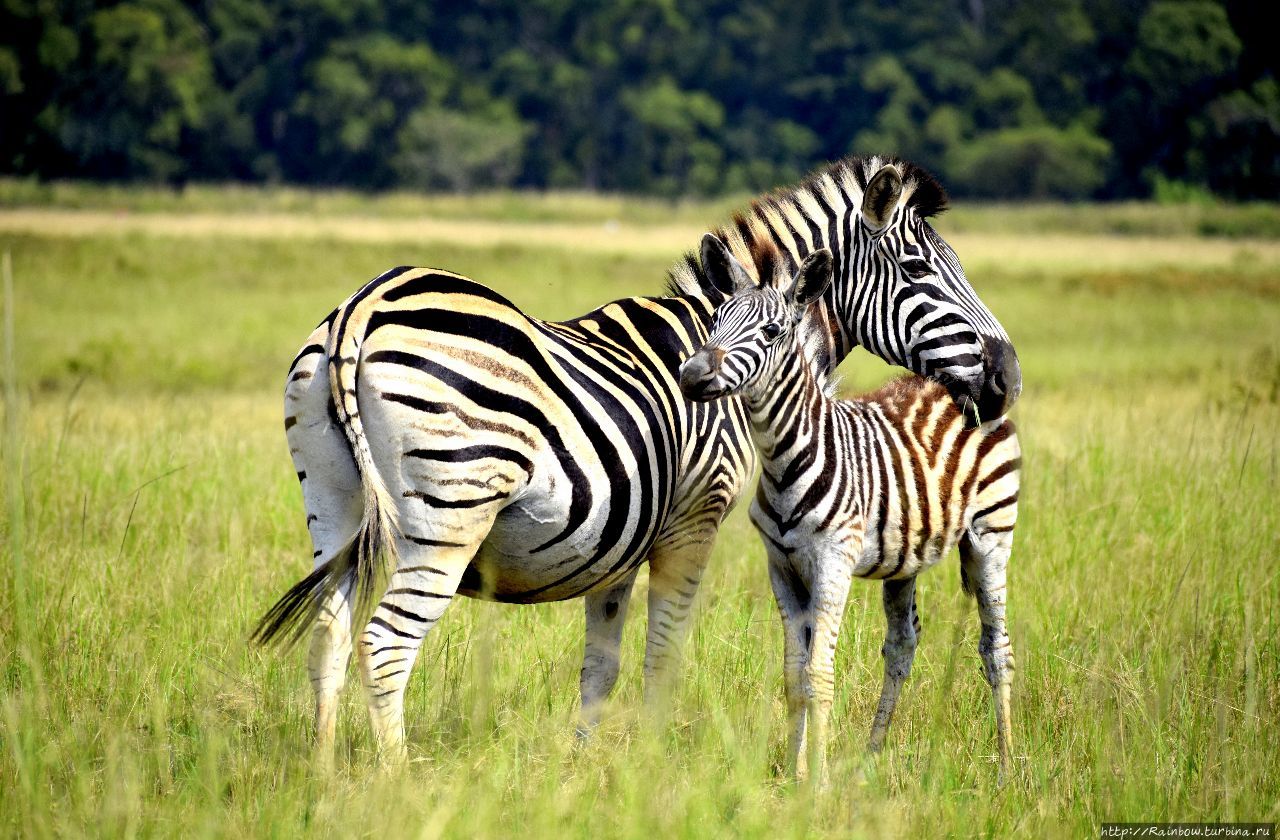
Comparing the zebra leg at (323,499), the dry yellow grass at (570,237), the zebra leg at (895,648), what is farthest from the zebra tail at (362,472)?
the dry yellow grass at (570,237)

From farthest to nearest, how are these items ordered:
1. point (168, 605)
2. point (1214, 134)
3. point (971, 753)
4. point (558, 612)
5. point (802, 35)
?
1. point (802, 35)
2. point (1214, 134)
3. point (558, 612)
4. point (168, 605)
5. point (971, 753)

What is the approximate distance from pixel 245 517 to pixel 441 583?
3821mm

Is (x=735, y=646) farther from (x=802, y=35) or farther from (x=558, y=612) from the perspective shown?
(x=802, y=35)

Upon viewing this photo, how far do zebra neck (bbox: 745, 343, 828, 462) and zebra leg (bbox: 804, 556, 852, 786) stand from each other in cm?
40

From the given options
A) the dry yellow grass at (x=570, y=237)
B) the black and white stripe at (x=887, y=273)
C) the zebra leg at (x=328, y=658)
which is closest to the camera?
the zebra leg at (x=328, y=658)

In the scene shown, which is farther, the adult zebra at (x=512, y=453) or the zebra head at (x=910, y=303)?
the zebra head at (x=910, y=303)

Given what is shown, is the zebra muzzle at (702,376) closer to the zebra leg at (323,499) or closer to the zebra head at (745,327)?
the zebra head at (745,327)

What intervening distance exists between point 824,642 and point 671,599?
62 centimetres

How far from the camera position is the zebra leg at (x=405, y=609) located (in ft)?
12.6

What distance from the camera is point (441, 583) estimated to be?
3867mm

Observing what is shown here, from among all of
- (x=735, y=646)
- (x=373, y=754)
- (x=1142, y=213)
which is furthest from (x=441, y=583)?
(x=1142, y=213)

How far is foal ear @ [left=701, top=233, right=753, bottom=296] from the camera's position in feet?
13.9

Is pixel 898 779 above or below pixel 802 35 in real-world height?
below

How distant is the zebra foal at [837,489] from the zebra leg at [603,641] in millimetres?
634
